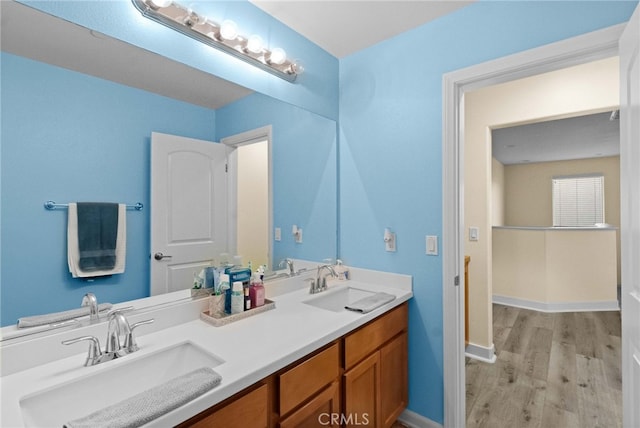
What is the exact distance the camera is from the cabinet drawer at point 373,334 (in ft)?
4.74

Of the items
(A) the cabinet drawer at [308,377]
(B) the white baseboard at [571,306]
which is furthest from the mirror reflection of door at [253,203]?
(B) the white baseboard at [571,306]

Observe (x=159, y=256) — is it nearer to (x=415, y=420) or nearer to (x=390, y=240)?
(x=390, y=240)

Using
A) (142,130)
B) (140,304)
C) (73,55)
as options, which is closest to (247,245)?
(140,304)

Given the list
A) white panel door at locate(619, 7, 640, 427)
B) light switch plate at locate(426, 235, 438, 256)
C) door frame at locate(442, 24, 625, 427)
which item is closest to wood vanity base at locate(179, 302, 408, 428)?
door frame at locate(442, 24, 625, 427)

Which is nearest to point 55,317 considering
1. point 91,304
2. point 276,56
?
point 91,304

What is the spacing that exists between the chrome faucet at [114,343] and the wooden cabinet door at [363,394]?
89 cm

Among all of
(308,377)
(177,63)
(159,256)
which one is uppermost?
(177,63)

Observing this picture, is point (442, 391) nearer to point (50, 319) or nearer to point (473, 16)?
point (50, 319)

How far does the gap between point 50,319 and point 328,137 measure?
1755 millimetres

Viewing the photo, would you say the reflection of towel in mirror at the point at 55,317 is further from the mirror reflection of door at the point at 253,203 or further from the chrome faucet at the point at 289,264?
the chrome faucet at the point at 289,264

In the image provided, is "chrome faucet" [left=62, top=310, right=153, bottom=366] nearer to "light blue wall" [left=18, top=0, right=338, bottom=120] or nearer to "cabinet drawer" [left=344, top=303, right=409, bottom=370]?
"cabinet drawer" [left=344, top=303, right=409, bottom=370]

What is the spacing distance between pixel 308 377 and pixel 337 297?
0.80 metres

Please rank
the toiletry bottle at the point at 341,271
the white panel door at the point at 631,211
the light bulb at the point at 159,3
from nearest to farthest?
1. the white panel door at the point at 631,211
2. the light bulb at the point at 159,3
3. the toiletry bottle at the point at 341,271

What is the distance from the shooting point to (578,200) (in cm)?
684
